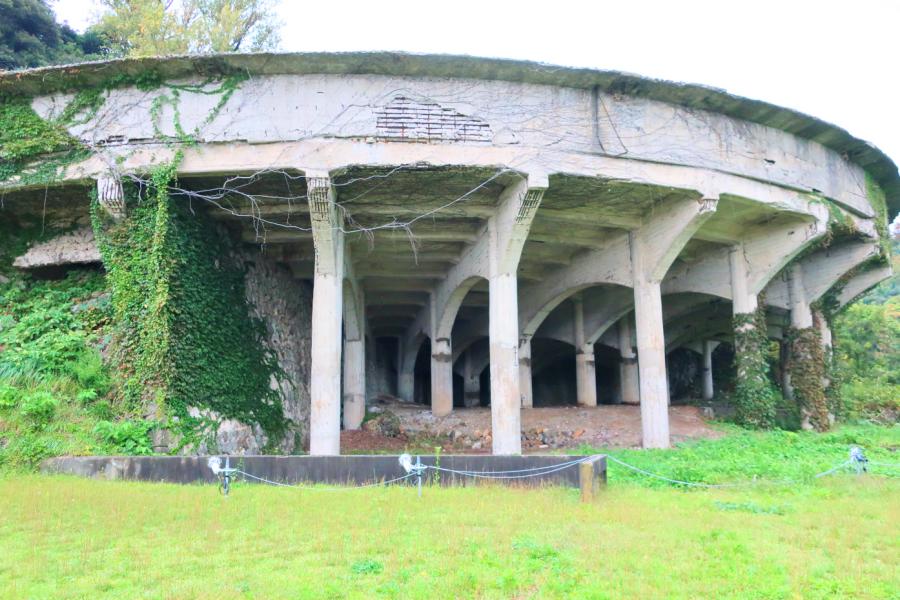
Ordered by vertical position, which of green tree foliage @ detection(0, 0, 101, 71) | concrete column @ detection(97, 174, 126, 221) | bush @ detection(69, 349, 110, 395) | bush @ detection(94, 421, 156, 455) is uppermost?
green tree foliage @ detection(0, 0, 101, 71)

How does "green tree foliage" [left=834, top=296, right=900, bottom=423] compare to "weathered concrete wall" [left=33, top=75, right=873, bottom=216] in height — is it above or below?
below

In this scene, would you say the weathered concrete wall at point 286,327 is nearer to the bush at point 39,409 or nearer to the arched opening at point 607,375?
the bush at point 39,409

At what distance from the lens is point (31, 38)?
23.0 metres

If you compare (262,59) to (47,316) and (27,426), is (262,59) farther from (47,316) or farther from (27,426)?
(27,426)

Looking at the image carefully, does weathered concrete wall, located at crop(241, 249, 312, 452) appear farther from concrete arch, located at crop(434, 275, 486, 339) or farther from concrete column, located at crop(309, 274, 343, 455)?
concrete arch, located at crop(434, 275, 486, 339)

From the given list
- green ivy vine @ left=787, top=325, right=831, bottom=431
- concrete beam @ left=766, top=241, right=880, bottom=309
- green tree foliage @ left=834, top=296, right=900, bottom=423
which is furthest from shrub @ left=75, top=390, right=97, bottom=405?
green tree foliage @ left=834, top=296, right=900, bottom=423

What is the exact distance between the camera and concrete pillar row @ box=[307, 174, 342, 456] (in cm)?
1146

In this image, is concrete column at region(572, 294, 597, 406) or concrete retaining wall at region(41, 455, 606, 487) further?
concrete column at region(572, 294, 597, 406)

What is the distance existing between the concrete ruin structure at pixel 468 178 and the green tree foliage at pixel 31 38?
13199 millimetres

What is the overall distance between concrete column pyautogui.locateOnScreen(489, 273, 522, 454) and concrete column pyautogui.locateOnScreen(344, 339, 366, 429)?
20.8 feet

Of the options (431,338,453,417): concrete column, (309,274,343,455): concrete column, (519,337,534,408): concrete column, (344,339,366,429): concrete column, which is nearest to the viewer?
(309,274,343,455): concrete column

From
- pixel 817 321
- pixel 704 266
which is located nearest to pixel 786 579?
pixel 704 266

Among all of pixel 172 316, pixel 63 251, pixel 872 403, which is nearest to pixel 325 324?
pixel 172 316

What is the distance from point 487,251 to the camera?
1406cm
